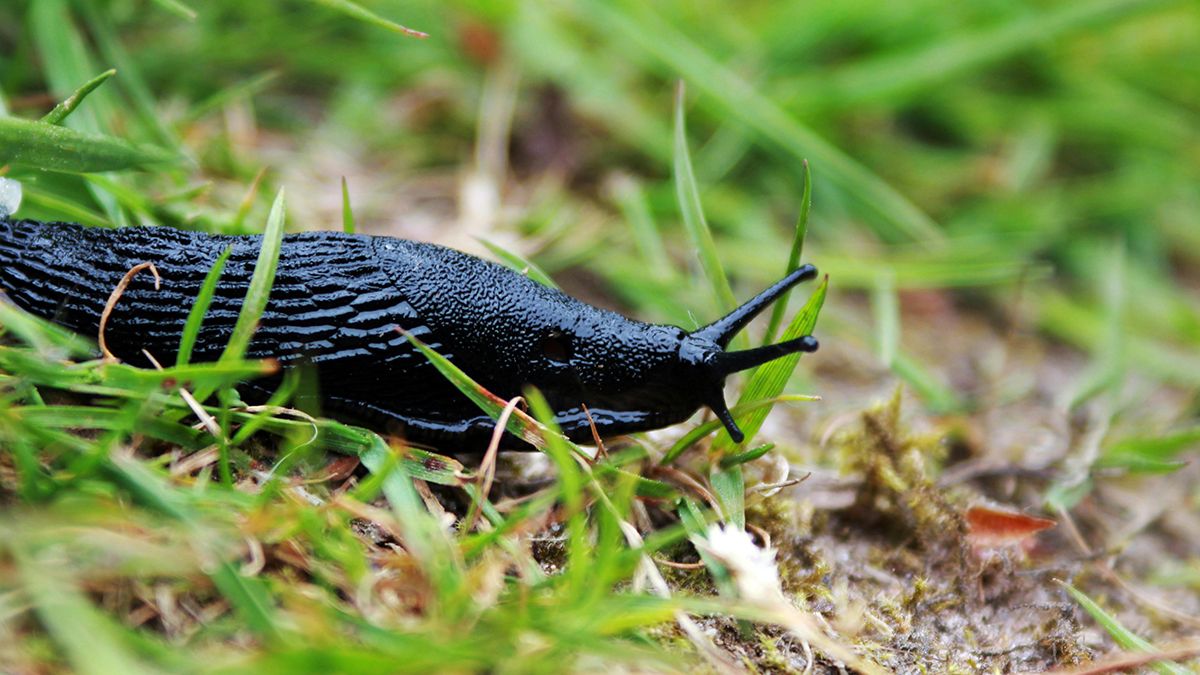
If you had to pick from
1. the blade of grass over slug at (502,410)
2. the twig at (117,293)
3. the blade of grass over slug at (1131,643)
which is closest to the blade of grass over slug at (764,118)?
the blade of grass over slug at (1131,643)

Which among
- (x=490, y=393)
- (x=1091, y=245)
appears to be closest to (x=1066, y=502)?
(x=490, y=393)

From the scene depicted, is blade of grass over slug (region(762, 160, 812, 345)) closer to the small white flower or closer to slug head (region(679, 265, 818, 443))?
slug head (region(679, 265, 818, 443))

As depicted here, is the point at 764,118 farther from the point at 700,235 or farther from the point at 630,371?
the point at 630,371

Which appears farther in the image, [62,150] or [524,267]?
[524,267]

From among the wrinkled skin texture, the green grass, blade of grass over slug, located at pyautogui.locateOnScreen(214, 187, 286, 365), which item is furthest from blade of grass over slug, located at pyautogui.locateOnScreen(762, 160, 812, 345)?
blade of grass over slug, located at pyautogui.locateOnScreen(214, 187, 286, 365)

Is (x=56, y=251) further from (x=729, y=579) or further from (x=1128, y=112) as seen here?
(x=1128, y=112)

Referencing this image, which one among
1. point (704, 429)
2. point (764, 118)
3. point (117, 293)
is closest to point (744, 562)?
point (704, 429)
